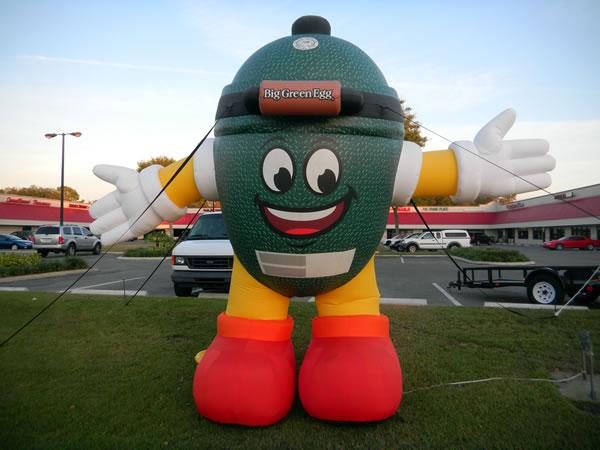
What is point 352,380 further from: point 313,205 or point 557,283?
point 557,283

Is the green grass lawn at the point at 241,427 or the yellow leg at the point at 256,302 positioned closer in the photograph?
the green grass lawn at the point at 241,427

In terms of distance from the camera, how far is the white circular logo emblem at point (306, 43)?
7.66 feet

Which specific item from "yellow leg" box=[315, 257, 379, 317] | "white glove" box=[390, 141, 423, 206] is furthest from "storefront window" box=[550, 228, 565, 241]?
"yellow leg" box=[315, 257, 379, 317]

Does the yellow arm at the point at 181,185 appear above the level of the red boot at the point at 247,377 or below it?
above

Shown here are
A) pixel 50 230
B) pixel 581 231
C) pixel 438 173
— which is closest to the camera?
pixel 438 173

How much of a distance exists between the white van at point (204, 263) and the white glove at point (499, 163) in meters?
4.76

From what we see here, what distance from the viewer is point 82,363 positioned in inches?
146

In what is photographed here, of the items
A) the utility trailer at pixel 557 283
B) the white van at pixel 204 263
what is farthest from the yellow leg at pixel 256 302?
the utility trailer at pixel 557 283

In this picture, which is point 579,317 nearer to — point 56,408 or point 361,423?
point 361,423

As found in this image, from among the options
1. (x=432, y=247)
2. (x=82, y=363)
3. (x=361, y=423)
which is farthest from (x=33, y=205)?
(x=361, y=423)

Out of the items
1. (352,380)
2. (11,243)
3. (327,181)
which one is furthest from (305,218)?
(11,243)

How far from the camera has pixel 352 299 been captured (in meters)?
2.65

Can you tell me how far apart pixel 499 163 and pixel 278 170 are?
176 centimetres

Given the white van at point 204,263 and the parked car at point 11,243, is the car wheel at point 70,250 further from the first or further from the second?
the white van at point 204,263
